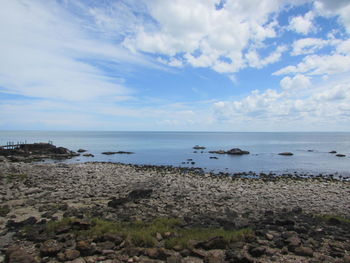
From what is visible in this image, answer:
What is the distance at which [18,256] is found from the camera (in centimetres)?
727

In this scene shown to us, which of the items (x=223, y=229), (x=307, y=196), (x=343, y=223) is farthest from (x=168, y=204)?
(x=307, y=196)

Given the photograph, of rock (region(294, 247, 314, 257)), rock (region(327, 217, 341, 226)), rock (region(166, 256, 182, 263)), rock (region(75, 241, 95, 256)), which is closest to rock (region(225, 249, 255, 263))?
rock (region(166, 256, 182, 263))

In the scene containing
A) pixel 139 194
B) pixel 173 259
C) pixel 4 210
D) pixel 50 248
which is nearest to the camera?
pixel 173 259

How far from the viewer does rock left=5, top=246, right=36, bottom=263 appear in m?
7.12

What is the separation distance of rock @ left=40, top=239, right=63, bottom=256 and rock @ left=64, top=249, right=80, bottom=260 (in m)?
0.39

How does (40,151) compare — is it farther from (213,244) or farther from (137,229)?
(213,244)

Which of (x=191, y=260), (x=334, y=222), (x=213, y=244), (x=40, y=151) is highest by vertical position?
(x=213, y=244)

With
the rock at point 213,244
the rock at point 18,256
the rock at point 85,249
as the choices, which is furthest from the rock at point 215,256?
the rock at point 18,256

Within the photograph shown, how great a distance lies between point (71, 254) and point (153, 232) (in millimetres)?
3306

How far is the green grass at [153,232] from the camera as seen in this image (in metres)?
8.73

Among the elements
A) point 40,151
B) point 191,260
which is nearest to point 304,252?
point 191,260

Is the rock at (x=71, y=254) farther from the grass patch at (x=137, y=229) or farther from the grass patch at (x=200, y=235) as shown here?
the grass patch at (x=200, y=235)

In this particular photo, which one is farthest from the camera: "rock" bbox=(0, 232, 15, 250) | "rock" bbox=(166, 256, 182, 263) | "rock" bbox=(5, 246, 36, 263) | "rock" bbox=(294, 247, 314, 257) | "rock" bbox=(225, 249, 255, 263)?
"rock" bbox=(0, 232, 15, 250)

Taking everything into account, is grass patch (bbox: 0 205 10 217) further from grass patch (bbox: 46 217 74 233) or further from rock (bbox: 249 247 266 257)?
rock (bbox: 249 247 266 257)
